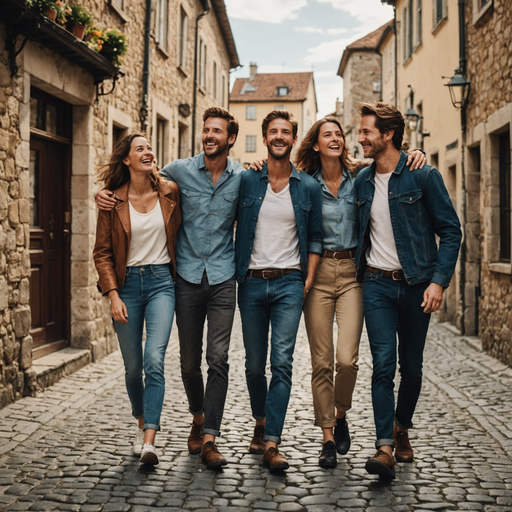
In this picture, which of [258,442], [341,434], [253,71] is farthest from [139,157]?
[253,71]

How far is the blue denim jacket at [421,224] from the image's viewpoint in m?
4.36

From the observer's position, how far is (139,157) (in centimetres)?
470

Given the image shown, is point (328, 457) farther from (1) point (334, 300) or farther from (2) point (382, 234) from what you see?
(2) point (382, 234)

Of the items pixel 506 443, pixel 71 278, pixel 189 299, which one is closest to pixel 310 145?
pixel 189 299

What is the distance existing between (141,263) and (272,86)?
2343 inches

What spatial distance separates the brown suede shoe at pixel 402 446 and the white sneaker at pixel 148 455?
148 cm

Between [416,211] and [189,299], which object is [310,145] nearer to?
[416,211]

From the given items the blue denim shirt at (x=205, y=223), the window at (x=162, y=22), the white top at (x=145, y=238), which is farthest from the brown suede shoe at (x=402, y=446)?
the window at (x=162, y=22)

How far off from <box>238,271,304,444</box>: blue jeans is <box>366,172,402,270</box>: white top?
474mm

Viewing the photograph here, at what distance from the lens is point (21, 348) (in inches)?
261

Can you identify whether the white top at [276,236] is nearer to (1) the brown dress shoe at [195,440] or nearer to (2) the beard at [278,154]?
(2) the beard at [278,154]

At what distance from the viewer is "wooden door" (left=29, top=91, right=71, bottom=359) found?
25.3ft

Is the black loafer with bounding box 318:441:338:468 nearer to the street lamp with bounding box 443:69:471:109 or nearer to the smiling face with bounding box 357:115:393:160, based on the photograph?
the smiling face with bounding box 357:115:393:160

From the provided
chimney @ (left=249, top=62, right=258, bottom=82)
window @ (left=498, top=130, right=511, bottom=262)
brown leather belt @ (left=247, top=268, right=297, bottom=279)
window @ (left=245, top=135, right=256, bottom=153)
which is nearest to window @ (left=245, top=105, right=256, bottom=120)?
window @ (left=245, top=135, right=256, bottom=153)
